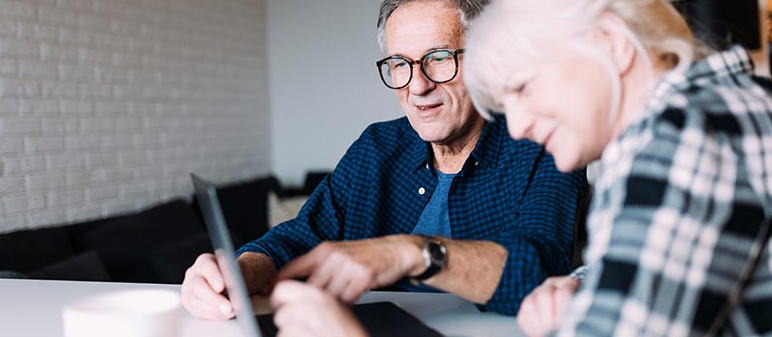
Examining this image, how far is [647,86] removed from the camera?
2.41 ft

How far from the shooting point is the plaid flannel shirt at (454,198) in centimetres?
119

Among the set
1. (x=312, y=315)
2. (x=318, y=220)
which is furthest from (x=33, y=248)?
(x=312, y=315)

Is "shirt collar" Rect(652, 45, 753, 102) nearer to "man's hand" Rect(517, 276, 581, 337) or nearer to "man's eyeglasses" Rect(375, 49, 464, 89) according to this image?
"man's hand" Rect(517, 276, 581, 337)

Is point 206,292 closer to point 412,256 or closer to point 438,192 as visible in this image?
point 412,256

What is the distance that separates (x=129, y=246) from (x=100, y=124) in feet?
1.76

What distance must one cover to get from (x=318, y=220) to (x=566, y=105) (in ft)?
3.02

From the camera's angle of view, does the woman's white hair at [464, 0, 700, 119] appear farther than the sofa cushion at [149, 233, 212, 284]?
No

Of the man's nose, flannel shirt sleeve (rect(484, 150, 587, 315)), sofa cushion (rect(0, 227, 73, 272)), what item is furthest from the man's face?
sofa cushion (rect(0, 227, 73, 272))

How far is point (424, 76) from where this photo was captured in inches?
56.9

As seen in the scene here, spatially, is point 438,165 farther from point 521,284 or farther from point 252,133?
point 252,133

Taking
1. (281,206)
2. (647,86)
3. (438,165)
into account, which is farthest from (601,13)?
(281,206)

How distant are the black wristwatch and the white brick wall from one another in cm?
205

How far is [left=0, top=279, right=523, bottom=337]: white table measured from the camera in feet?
3.18

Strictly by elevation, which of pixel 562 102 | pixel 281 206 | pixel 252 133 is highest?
pixel 562 102
